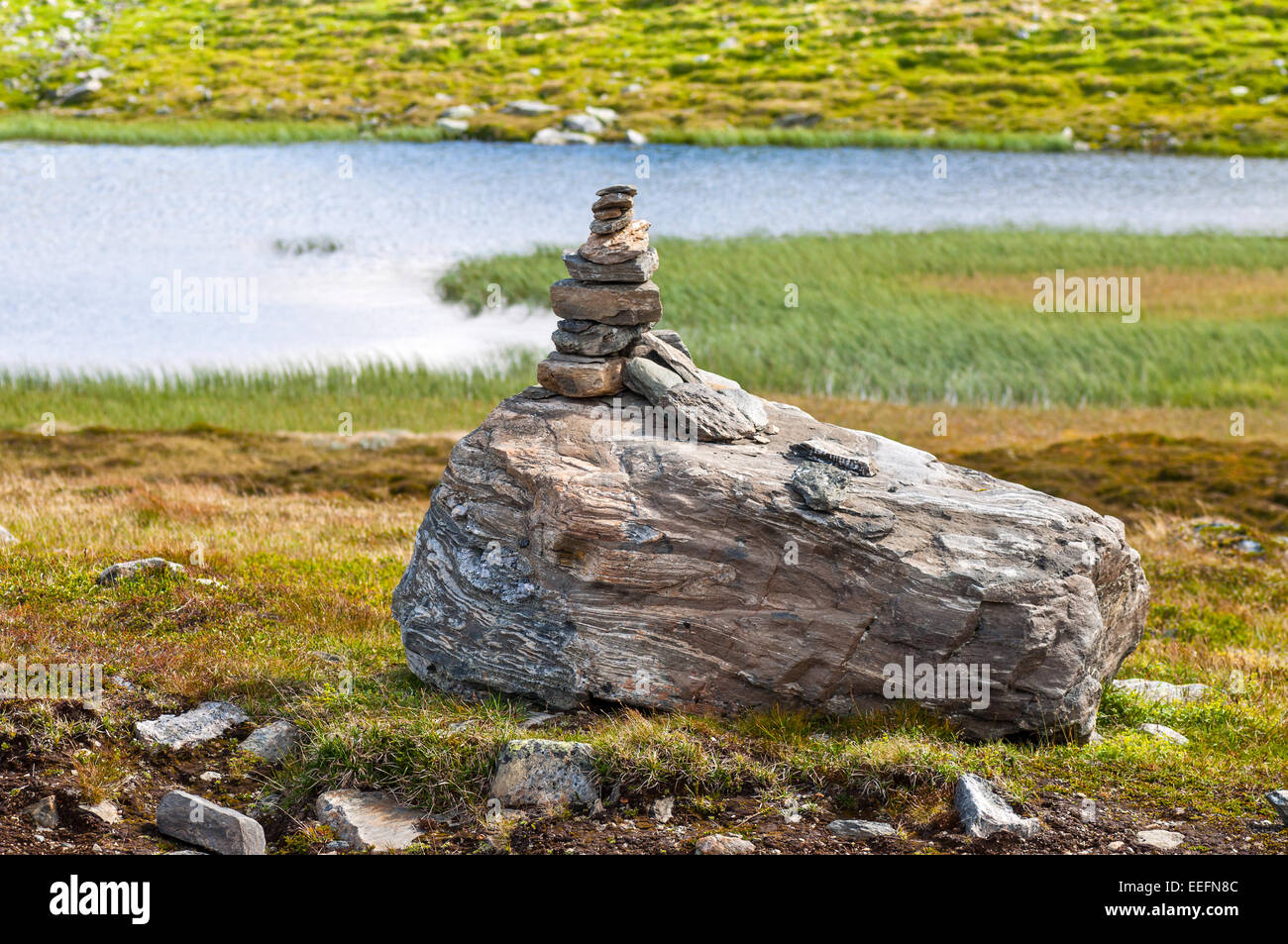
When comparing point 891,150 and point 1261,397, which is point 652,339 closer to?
point 1261,397

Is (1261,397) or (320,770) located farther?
(1261,397)

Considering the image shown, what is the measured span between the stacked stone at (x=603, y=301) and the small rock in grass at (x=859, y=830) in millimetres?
5389

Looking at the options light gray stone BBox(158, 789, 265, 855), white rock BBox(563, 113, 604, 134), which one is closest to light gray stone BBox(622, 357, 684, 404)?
light gray stone BBox(158, 789, 265, 855)

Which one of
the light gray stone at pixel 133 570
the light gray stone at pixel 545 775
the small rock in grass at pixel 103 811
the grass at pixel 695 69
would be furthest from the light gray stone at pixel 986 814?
the grass at pixel 695 69

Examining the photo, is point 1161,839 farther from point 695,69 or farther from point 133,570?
point 695,69

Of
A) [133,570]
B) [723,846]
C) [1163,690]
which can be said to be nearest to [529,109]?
[133,570]

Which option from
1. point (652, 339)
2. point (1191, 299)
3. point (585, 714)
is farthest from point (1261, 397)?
point (585, 714)

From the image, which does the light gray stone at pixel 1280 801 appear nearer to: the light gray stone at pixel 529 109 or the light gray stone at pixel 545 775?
the light gray stone at pixel 545 775

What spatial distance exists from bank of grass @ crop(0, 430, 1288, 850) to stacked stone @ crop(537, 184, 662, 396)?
11.8 feet

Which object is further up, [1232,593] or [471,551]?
[471,551]

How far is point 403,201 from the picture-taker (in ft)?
174

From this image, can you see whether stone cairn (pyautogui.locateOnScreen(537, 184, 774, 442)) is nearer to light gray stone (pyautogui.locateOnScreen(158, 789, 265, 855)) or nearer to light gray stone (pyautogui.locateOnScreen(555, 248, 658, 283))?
light gray stone (pyautogui.locateOnScreen(555, 248, 658, 283))

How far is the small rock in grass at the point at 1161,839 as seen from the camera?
32.4ft

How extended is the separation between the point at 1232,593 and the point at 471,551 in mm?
12908
